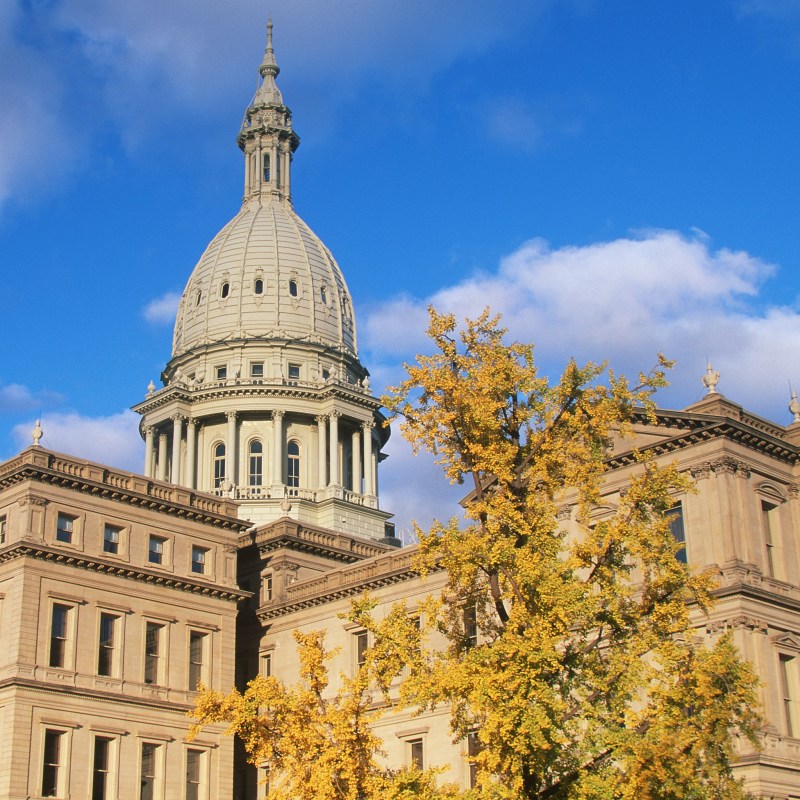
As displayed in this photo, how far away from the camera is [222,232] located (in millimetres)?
107438

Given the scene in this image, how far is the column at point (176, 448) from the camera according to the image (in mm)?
93062

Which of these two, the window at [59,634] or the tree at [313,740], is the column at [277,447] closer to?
the window at [59,634]

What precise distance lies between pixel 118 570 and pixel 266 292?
4345 cm

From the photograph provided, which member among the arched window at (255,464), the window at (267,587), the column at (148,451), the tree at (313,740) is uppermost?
the column at (148,451)

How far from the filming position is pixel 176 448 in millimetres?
93750

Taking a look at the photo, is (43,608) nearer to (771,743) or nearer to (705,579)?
(771,743)

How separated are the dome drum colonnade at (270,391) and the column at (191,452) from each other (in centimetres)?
9

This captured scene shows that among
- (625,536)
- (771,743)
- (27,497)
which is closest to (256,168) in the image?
(27,497)

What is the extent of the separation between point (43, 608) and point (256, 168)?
6175cm

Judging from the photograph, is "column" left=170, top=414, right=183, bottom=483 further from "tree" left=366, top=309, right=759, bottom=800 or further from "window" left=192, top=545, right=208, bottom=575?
"tree" left=366, top=309, right=759, bottom=800

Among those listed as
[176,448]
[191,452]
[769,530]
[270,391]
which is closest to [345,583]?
[769,530]

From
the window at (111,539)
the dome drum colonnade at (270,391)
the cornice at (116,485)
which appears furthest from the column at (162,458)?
the window at (111,539)

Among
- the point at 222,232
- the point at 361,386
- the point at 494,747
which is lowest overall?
the point at 494,747

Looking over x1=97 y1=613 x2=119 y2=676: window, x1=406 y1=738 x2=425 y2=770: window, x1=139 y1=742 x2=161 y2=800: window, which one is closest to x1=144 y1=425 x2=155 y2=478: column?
x1=97 y1=613 x2=119 y2=676: window
